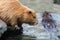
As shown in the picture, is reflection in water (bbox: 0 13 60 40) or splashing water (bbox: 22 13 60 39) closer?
reflection in water (bbox: 0 13 60 40)

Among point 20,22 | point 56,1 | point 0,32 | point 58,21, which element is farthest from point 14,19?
point 56,1

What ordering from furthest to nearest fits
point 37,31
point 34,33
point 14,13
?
point 37,31
point 34,33
point 14,13

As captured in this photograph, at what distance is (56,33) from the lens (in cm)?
688

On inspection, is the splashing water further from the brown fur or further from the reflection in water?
the brown fur

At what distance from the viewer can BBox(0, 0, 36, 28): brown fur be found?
6.66 metres

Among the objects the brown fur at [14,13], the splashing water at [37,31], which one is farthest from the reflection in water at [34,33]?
the brown fur at [14,13]

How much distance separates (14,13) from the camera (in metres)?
6.71

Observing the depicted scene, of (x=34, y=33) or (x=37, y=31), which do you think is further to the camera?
(x=37, y=31)

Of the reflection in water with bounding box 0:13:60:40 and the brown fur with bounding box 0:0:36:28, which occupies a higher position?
the brown fur with bounding box 0:0:36:28

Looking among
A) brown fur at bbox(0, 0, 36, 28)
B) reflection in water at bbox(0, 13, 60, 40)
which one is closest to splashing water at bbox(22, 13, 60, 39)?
reflection in water at bbox(0, 13, 60, 40)

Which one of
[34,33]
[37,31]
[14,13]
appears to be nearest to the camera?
[14,13]

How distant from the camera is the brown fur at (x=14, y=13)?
6.66 metres

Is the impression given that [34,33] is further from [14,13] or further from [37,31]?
[14,13]

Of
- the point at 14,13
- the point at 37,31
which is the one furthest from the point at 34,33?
the point at 14,13
